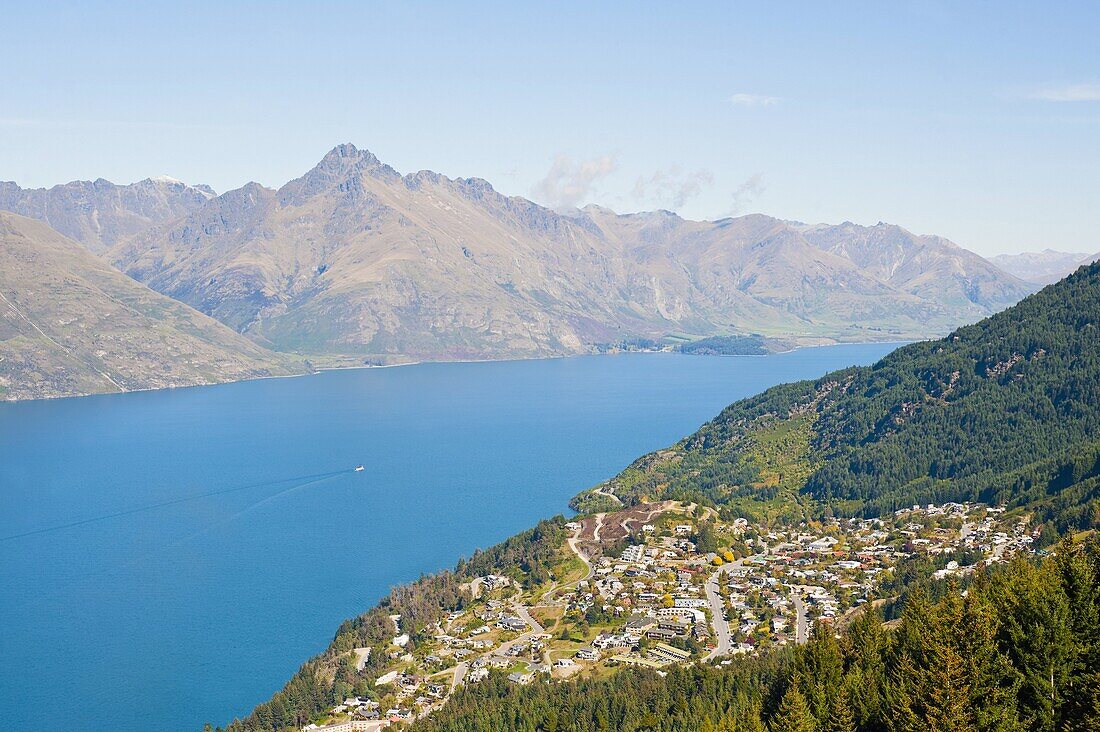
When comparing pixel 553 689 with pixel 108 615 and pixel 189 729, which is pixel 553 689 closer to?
pixel 189 729

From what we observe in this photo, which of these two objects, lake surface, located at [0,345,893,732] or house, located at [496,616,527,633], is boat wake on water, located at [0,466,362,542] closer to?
lake surface, located at [0,345,893,732]

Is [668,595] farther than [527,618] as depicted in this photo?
Yes

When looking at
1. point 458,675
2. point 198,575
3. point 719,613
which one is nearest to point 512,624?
point 458,675

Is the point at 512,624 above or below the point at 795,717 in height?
below

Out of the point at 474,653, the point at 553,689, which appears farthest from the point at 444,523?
the point at 553,689

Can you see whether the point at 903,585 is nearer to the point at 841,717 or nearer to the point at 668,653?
the point at 668,653

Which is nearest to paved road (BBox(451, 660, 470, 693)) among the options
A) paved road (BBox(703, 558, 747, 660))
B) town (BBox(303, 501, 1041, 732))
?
town (BBox(303, 501, 1041, 732))
